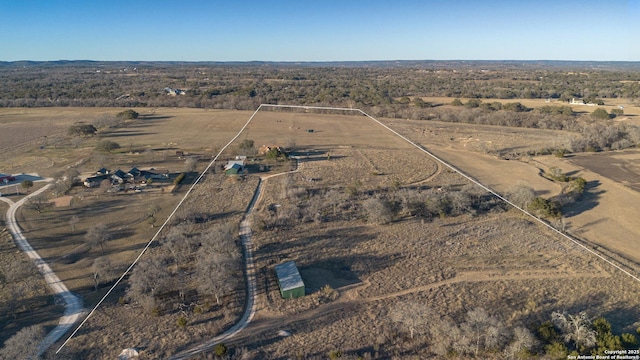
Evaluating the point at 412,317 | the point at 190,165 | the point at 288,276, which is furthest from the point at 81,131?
the point at 412,317

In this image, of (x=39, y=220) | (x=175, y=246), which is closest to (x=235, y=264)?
(x=175, y=246)

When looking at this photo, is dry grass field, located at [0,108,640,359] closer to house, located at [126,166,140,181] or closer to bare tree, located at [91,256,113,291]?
bare tree, located at [91,256,113,291]

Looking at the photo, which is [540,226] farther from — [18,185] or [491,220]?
[18,185]

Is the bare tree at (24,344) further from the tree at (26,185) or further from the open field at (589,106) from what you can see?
the open field at (589,106)

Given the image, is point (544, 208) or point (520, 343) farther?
point (544, 208)

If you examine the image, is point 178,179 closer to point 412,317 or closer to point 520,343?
point 412,317
